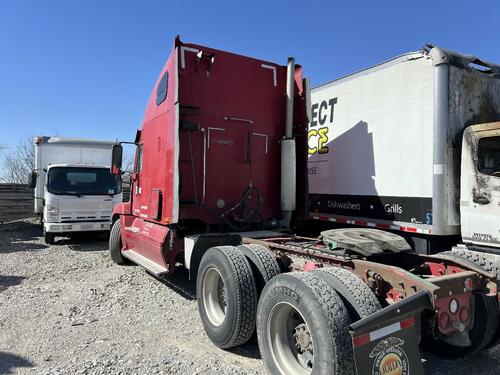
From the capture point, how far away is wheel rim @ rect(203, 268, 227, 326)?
482cm

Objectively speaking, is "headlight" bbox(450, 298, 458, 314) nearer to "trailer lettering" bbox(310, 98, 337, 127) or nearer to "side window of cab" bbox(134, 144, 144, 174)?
"trailer lettering" bbox(310, 98, 337, 127)

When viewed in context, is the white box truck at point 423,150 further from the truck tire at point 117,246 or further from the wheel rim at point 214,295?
the truck tire at point 117,246

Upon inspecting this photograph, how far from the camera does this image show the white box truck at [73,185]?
38.8ft

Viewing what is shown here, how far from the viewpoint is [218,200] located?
20.4 feet

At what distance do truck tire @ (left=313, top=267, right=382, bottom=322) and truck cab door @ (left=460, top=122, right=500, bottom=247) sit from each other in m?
2.21

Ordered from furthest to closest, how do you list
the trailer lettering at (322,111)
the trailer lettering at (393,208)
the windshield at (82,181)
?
the windshield at (82,181)
the trailer lettering at (322,111)
the trailer lettering at (393,208)

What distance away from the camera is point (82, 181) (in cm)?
1252

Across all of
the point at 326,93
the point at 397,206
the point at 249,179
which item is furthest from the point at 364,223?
the point at 326,93

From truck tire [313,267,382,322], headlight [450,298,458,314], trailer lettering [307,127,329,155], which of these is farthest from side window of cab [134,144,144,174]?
headlight [450,298,458,314]

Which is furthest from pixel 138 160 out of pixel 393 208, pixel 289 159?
pixel 393 208

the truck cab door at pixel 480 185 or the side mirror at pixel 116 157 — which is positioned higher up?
the side mirror at pixel 116 157

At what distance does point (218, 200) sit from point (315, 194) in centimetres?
209

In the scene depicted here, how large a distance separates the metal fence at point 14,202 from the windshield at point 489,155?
56.6 feet

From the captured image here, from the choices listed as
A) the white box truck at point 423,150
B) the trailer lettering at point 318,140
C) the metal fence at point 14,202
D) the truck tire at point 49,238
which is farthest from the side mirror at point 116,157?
the metal fence at point 14,202
